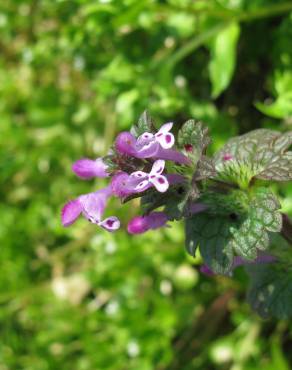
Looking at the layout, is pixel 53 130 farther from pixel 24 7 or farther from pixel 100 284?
pixel 100 284

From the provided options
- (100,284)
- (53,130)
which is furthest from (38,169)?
(100,284)

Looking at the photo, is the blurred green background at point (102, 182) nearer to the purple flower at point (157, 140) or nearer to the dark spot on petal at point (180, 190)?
the dark spot on petal at point (180, 190)

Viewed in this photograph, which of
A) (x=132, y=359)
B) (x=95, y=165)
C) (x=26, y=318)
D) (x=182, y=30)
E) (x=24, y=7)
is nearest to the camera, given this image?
(x=95, y=165)

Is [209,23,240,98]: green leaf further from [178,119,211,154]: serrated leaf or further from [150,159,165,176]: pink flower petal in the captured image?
[150,159,165,176]: pink flower petal

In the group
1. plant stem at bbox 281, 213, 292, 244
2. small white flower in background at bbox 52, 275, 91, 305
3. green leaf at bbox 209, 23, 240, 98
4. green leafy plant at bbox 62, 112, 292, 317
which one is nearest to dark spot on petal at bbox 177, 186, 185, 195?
green leafy plant at bbox 62, 112, 292, 317

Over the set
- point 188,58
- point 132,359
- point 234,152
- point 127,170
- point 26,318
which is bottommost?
point 26,318

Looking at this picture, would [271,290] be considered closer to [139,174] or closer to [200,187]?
[200,187]

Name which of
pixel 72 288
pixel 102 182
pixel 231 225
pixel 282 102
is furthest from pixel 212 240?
pixel 72 288
